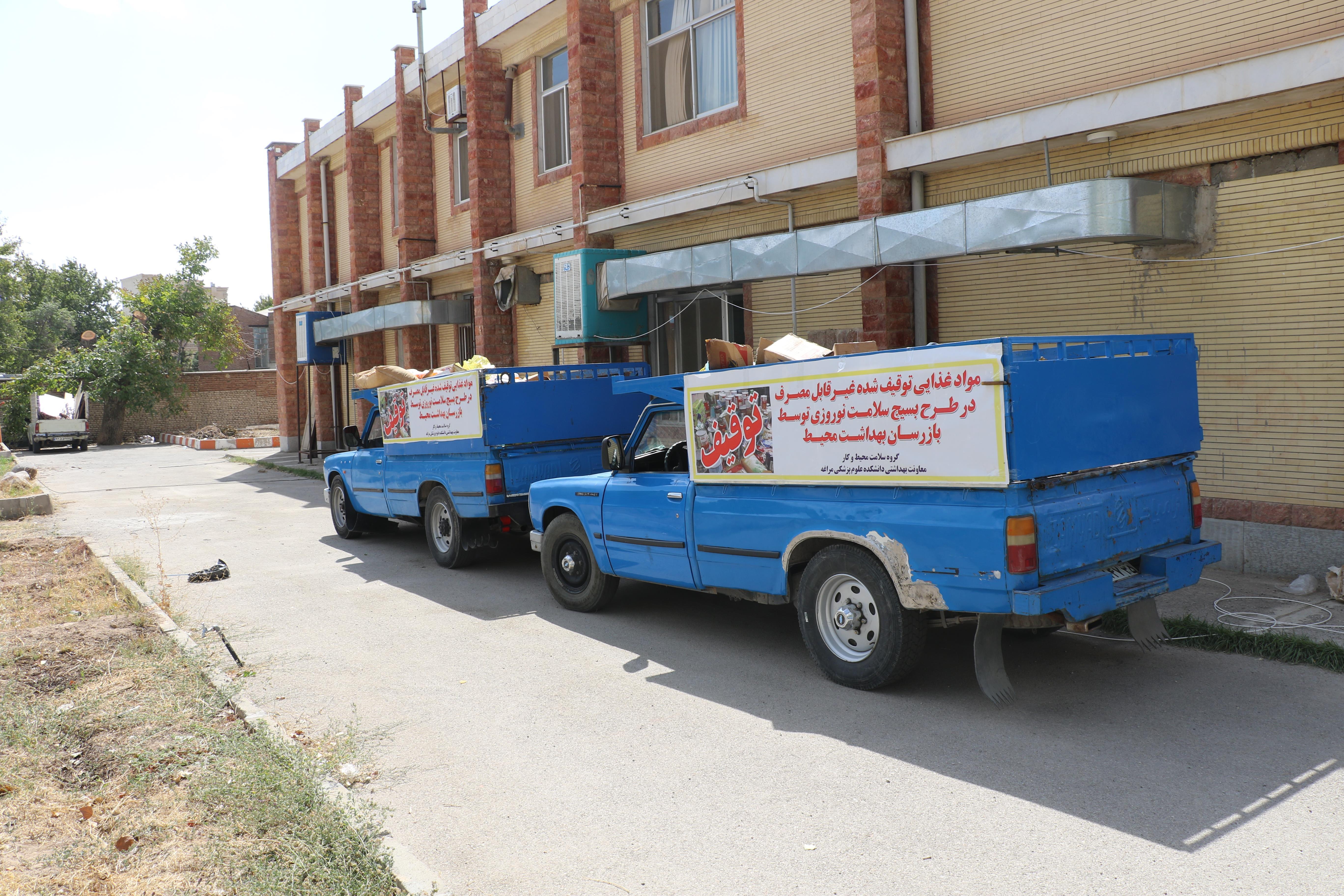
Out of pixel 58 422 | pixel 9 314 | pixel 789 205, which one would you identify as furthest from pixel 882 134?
pixel 9 314

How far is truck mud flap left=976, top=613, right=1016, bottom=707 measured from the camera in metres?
5.77

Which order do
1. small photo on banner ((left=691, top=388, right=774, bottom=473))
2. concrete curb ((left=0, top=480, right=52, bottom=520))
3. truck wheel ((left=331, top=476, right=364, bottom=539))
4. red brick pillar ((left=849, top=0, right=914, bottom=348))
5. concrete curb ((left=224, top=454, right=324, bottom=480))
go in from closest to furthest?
small photo on banner ((left=691, top=388, right=774, bottom=473))
red brick pillar ((left=849, top=0, right=914, bottom=348))
truck wheel ((left=331, top=476, right=364, bottom=539))
concrete curb ((left=0, top=480, right=52, bottom=520))
concrete curb ((left=224, top=454, right=324, bottom=480))

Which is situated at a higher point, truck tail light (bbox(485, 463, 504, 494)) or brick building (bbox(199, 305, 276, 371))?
brick building (bbox(199, 305, 276, 371))

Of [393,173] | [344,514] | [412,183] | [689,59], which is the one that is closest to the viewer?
[344,514]

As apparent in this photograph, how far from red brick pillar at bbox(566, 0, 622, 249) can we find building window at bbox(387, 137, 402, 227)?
946cm

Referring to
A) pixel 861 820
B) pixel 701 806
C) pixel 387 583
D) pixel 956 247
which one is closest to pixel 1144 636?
pixel 861 820

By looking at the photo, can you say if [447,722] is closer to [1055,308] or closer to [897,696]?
[897,696]

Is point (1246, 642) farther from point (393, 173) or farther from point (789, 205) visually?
point (393, 173)

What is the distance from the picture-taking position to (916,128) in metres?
11.3

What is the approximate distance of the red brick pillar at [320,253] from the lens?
93.6 feet

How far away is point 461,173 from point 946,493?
1799 cm

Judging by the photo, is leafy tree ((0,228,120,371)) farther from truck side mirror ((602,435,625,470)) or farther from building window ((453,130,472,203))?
truck side mirror ((602,435,625,470))

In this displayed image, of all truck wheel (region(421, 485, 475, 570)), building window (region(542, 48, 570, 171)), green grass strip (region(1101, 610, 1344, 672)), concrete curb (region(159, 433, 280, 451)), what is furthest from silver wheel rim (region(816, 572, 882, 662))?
concrete curb (region(159, 433, 280, 451))

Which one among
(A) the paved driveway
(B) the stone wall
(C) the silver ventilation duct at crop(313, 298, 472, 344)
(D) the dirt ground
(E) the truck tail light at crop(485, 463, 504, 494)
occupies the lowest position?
(A) the paved driveway
